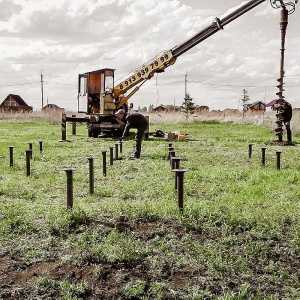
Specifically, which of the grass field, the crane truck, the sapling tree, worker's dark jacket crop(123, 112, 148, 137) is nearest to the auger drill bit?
the crane truck

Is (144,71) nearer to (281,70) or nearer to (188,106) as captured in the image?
(281,70)

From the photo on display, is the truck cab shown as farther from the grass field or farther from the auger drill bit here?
the grass field

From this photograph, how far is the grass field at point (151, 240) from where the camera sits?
401cm

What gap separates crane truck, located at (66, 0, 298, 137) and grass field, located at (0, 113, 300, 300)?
11.4m

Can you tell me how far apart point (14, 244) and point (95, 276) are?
1.32 metres

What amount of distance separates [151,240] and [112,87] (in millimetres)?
17800

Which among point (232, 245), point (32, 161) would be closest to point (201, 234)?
point (232, 245)

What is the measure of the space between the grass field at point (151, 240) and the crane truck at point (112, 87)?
37.4 feet

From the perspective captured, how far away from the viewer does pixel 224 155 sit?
13.9 m

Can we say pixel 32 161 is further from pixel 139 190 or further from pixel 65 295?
pixel 65 295

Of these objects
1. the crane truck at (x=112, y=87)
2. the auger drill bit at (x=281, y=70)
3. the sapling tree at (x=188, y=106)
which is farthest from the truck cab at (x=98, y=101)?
the sapling tree at (x=188, y=106)

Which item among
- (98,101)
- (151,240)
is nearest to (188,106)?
(98,101)

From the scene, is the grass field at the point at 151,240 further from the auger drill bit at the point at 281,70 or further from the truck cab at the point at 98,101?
the truck cab at the point at 98,101

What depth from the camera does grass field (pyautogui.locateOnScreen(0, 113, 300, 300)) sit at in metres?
4.01
